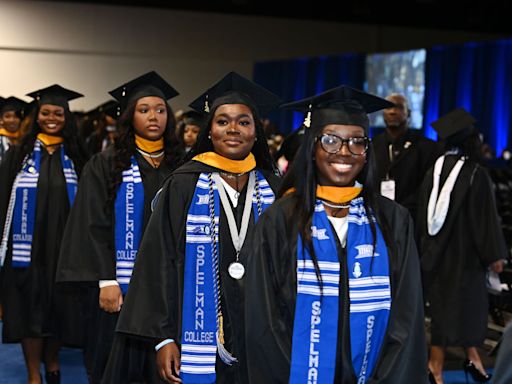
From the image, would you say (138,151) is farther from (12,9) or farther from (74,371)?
(12,9)

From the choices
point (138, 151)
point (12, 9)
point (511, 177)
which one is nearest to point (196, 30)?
point (12, 9)

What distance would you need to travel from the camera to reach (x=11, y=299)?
5430 millimetres

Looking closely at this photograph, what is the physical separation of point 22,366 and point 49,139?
1.67m

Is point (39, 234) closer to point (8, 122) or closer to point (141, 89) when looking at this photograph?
point (141, 89)

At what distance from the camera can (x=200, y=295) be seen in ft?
11.1

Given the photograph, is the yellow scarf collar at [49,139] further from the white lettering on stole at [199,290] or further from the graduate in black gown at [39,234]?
the white lettering on stole at [199,290]

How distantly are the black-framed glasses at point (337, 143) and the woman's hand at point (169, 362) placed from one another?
3.40 feet

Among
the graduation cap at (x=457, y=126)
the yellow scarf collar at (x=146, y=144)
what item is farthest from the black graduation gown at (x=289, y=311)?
the graduation cap at (x=457, y=126)

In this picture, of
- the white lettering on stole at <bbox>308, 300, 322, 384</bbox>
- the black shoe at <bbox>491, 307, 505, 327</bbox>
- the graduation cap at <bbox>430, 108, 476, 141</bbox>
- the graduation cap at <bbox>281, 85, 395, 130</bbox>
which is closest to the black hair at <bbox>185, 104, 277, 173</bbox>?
the graduation cap at <bbox>281, 85, 395, 130</bbox>

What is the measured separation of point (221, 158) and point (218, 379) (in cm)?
85

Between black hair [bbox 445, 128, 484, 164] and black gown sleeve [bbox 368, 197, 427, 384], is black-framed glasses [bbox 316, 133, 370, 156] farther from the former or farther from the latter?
black hair [bbox 445, 128, 484, 164]

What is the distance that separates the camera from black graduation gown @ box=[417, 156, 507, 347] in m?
5.77

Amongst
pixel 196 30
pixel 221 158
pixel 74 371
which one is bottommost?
pixel 74 371

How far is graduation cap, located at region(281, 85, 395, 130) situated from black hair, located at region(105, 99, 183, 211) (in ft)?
5.32
